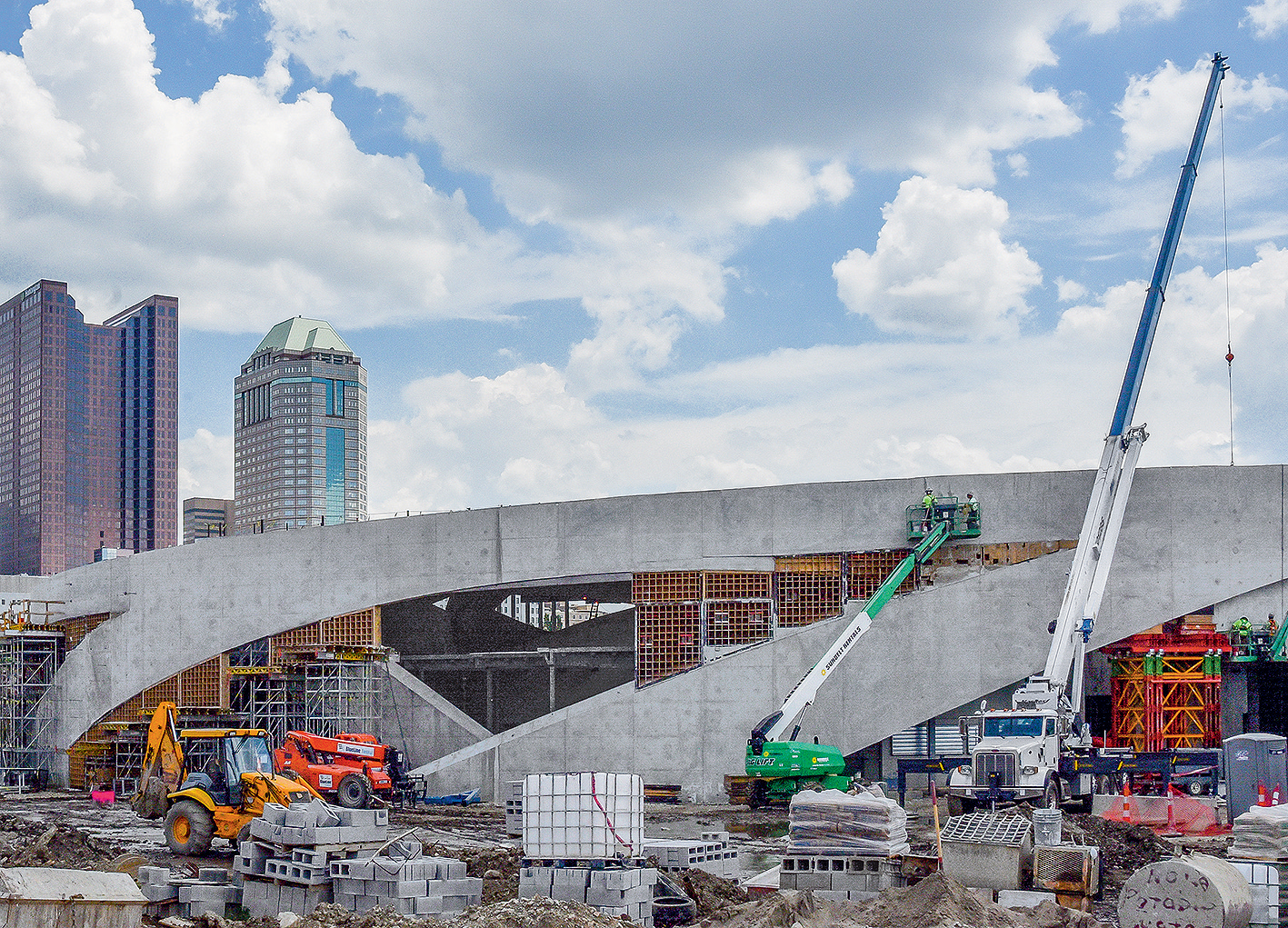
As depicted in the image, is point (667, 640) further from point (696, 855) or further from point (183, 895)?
point (183, 895)

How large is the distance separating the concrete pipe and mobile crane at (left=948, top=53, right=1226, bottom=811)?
477 inches

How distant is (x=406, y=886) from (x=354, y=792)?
13.1 meters

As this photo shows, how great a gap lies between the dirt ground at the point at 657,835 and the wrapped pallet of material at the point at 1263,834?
76.4 inches

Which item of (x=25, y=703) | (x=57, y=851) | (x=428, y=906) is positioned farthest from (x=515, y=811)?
(x=25, y=703)

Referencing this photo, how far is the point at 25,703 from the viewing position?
48.8m

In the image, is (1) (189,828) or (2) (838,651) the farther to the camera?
(2) (838,651)

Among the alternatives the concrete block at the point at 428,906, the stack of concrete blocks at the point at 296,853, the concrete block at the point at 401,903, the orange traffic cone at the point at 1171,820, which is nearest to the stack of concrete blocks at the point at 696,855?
the concrete block at the point at 428,906

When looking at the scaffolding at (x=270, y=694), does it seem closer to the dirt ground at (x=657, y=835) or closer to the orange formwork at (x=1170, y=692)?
the dirt ground at (x=657, y=835)

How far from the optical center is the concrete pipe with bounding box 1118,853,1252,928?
47.3 feet

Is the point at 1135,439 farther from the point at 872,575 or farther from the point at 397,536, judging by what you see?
the point at 397,536

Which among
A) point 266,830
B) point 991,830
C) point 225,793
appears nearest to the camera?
point 991,830

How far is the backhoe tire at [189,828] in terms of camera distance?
79.6 ft

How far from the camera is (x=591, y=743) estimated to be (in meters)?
38.4

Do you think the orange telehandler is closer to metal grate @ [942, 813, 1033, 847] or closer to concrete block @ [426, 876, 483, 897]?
concrete block @ [426, 876, 483, 897]
